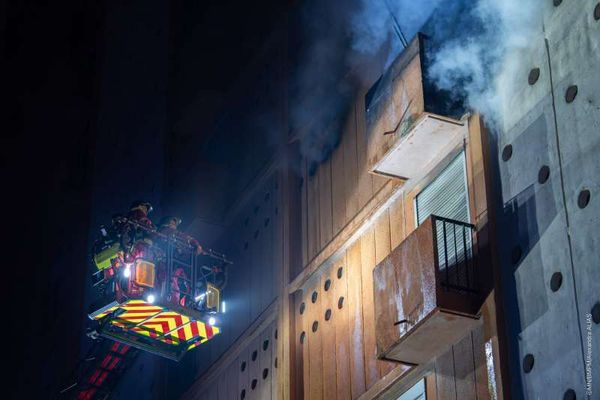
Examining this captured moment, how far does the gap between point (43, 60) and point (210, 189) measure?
6482 mm

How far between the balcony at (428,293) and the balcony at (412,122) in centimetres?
106

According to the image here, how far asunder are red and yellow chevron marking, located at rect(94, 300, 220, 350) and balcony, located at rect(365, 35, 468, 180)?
555 cm

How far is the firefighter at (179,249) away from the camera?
52.2 ft

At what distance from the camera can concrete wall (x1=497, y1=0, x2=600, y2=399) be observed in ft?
27.5

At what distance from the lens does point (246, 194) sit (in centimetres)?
1706

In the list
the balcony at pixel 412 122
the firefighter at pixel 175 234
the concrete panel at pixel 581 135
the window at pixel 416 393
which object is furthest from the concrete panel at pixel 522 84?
the firefighter at pixel 175 234

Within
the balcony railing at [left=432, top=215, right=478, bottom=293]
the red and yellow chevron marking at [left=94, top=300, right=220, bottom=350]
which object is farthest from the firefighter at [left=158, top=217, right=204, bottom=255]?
the balcony railing at [left=432, top=215, right=478, bottom=293]

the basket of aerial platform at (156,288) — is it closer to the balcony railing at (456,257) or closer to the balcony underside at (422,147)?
the balcony underside at (422,147)

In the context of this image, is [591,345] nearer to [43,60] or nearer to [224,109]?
[224,109]

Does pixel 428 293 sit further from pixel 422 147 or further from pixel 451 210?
pixel 422 147

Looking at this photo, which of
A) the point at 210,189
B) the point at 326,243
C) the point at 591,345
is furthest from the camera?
the point at 210,189

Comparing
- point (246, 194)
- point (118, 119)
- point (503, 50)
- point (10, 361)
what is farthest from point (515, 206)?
point (10, 361)

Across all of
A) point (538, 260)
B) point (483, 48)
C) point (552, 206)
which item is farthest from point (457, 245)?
point (483, 48)

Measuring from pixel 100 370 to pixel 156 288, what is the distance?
366cm
